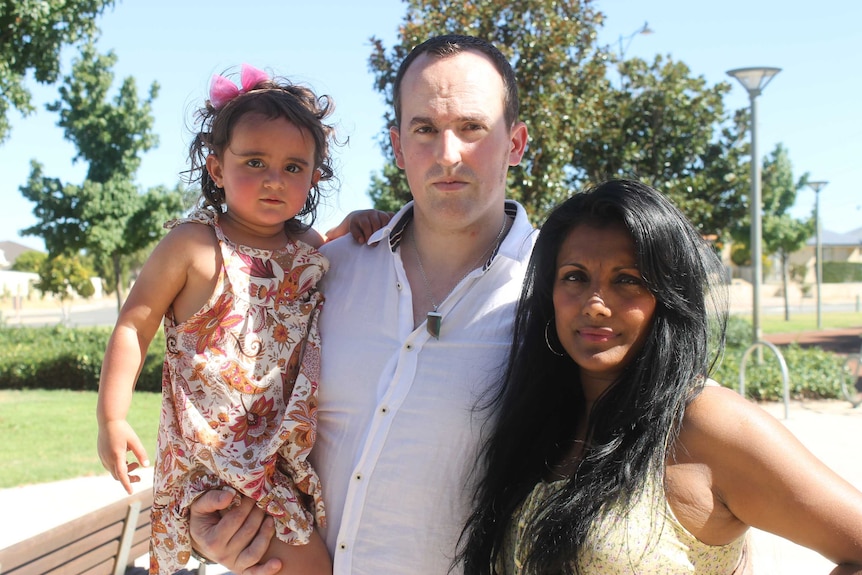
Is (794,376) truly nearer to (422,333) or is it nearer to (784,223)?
(422,333)

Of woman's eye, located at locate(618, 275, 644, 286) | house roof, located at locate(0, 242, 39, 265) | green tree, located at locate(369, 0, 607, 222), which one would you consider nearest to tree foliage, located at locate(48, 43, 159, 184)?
green tree, located at locate(369, 0, 607, 222)

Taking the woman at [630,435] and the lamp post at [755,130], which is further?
the lamp post at [755,130]

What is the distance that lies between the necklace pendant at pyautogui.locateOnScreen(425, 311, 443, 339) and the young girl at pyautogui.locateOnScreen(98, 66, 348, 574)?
0.38 m

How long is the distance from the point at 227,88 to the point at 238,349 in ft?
3.04

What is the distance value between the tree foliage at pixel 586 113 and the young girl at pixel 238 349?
4.32m

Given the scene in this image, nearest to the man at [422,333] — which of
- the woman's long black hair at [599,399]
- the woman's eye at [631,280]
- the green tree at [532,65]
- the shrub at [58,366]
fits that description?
the woman's long black hair at [599,399]

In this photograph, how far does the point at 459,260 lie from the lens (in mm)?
2539

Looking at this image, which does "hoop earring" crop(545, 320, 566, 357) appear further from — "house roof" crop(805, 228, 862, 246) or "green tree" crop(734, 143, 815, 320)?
"house roof" crop(805, 228, 862, 246)

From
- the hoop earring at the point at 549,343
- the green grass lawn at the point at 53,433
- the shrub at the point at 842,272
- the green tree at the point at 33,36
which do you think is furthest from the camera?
the shrub at the point at 842,272

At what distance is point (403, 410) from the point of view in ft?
7.22

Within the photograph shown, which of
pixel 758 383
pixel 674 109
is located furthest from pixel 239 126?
pixel 674 109

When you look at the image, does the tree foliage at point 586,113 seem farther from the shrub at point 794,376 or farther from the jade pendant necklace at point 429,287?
the jade pendant necklace at point 429,287

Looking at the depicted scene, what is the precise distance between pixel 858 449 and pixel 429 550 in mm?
7725

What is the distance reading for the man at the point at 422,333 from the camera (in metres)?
2.15
